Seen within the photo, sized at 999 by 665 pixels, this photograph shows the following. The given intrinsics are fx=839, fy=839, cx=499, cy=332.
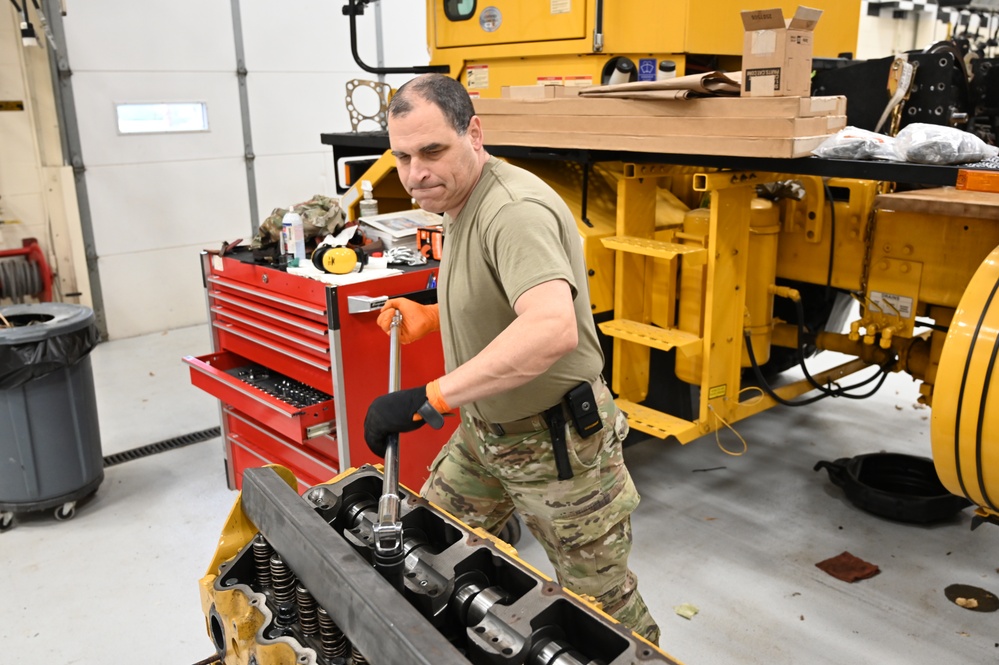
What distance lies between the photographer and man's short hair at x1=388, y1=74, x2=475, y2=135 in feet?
5.93

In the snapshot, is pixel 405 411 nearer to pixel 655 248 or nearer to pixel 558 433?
pixel 558 433

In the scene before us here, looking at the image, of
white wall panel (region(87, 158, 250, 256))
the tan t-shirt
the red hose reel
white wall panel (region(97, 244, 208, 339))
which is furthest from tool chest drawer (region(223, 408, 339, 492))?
white wall panel (region(87, 158, 250, 256))

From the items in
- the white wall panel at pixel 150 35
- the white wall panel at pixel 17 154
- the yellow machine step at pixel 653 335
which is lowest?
the yellow machine step at pixel 653 335

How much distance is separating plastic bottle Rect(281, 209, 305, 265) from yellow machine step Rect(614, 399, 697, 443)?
1411mm

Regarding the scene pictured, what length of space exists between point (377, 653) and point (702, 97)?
2.09 m

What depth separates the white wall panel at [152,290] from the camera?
621cm

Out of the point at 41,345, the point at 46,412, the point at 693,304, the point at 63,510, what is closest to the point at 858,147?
the point at 693,304

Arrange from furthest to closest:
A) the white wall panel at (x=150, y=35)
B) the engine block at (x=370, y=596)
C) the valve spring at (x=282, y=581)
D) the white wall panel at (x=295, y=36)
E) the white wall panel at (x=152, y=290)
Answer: the white wall panel at (x=295, y=36) < the white wall panel at (x=152, y=290) < the white wall panel at (x=150, y=35) < the valve spring at (x=282, y=581) < the engine block at (x=370, y=596)

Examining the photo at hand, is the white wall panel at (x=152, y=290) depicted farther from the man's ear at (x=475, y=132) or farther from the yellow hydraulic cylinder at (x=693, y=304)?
the man's ear at (x=475, y=132)

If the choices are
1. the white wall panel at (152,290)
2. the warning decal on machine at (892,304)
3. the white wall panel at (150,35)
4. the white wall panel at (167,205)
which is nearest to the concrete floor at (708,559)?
the warning decal on machine at (892,304)

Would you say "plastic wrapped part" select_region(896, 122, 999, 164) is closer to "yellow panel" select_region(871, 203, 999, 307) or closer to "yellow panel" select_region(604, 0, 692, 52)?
"yellow panel" select_region(871, 203, 999, 307)

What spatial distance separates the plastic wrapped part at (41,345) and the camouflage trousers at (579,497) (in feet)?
6.46

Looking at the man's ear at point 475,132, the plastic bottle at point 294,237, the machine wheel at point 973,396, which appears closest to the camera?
the man's ear at point 475,132

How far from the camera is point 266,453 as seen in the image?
3.58 m
